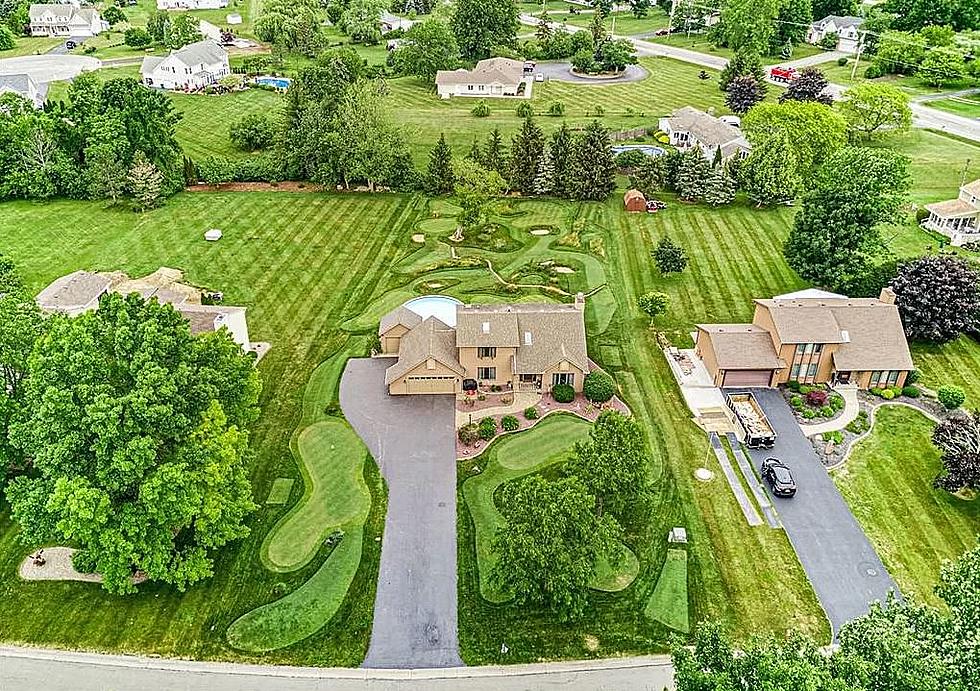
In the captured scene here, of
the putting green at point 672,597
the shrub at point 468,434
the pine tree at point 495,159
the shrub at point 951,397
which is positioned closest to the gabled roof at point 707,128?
the pine tree at point 495,159

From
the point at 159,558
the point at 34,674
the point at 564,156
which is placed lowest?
the point at 34,674

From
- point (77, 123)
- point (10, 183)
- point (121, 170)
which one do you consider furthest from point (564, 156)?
point (10, 183)

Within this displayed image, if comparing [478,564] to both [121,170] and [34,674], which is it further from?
[121,170]

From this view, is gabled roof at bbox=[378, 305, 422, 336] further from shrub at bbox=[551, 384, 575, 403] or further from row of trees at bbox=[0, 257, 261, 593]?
row of trees at bbox=[0, 257, 261, 593]

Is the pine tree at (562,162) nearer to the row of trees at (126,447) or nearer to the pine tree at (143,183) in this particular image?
the pine tree at (143,183)

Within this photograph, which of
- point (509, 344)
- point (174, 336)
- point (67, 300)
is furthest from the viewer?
point (67, 300)

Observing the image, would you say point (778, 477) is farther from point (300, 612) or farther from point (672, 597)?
point (300, 612)
